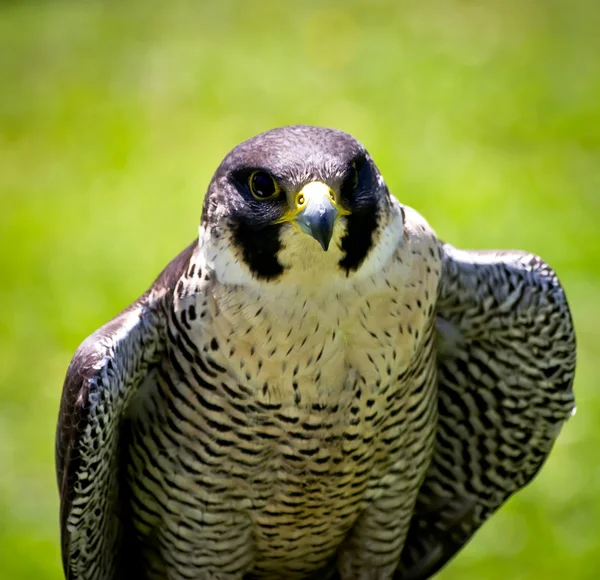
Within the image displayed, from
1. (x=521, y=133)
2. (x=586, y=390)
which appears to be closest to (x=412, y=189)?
(x=521, y=133)

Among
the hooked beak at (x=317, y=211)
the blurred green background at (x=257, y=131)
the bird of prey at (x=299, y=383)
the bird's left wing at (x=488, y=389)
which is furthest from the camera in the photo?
the blurred green background at (x=257, y=131)

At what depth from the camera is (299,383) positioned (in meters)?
3.69

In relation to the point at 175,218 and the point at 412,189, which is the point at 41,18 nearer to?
the point at 175,218

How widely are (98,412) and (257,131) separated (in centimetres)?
670

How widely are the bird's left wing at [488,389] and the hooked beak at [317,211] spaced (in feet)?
2.82

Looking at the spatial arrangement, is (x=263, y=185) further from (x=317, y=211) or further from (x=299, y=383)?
(x=299, y=383)

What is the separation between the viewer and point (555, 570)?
5.89 metres

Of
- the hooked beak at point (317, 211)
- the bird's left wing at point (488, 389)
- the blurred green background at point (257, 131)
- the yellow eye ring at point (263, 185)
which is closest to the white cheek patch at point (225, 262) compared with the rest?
the yellow eye ring at point (263, 185)

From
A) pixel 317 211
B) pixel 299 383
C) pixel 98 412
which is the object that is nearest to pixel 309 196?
pixel 317 211

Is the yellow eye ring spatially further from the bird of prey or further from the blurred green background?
the blurred green background

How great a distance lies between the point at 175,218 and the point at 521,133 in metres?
3.14

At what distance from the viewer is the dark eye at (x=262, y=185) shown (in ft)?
11.1

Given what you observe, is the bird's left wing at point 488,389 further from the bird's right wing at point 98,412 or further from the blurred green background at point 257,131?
the blurred green background at point 257,131

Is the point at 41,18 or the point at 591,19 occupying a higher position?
the point at 41,18
